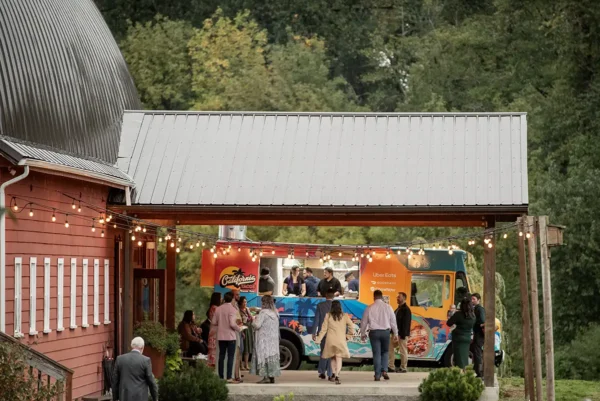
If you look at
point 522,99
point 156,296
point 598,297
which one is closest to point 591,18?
point 522,99

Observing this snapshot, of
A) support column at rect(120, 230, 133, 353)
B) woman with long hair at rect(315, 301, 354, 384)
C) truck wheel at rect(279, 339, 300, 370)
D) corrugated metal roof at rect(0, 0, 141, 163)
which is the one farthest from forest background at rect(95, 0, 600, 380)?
corrugated metal roof at rect(0, 0, 141, 163)

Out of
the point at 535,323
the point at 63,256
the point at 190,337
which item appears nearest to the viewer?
the point at 63,256

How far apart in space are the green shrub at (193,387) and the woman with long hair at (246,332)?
4540 millimetres

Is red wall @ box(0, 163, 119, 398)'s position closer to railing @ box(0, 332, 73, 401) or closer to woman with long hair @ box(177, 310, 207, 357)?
railing @ box(0, 332, 73, 401)

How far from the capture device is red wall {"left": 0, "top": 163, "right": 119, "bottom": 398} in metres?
21.6

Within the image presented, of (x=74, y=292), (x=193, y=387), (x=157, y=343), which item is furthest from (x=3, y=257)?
(x=157, y=343)

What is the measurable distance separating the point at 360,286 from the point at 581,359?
14.1 metres

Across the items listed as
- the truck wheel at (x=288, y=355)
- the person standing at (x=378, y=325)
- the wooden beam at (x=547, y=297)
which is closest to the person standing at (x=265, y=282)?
the truck wheel at (x=288, y=355)

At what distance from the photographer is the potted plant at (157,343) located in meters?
27.5

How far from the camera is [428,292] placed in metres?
31.6

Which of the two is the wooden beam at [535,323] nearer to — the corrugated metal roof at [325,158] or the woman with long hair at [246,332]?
the corrugated metal roof at [325,158]

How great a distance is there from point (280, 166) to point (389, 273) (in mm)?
4958

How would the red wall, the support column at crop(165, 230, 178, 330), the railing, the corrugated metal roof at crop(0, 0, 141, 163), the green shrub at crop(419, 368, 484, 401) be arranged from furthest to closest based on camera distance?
the support column at crop(165, 230, 178, 330), the green shrub at crop(419, 368, 484, 401), the corrugated metal roof at crop(0, 0, 141, 163), the red wall, the railing

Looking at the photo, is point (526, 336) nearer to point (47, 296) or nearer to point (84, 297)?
point (84, 297)
